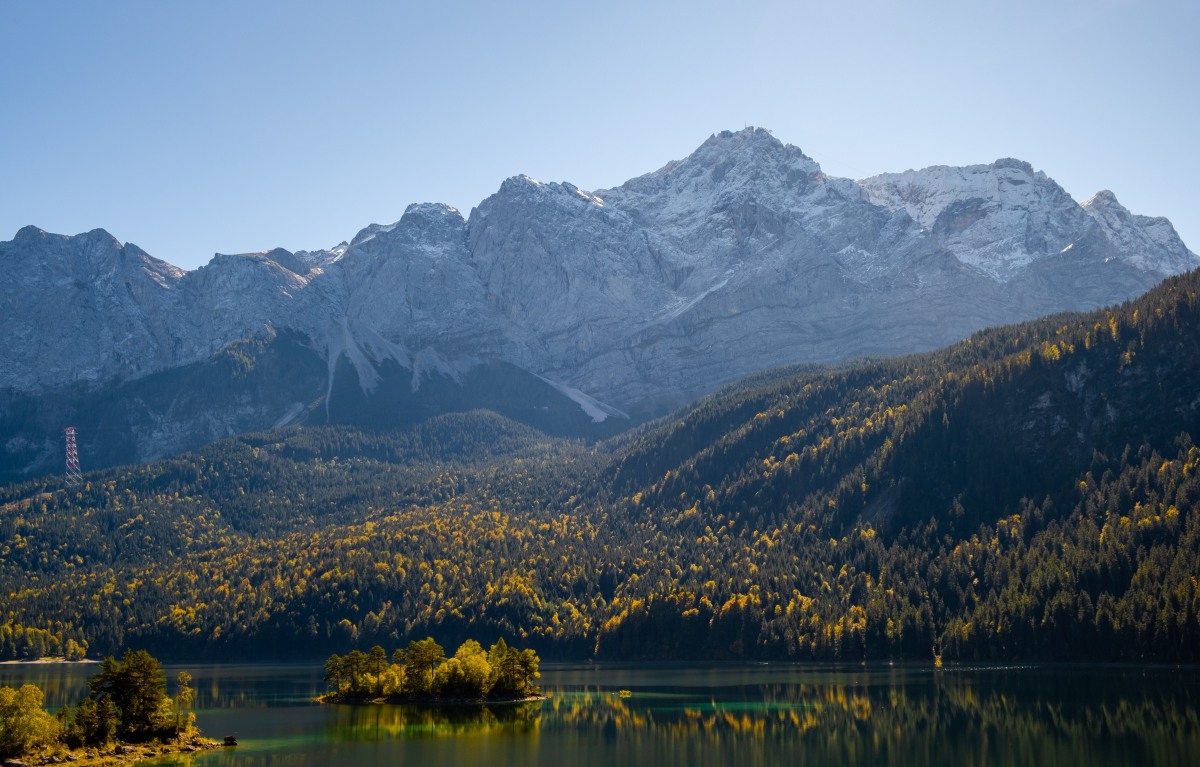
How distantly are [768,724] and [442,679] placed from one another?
5161cm

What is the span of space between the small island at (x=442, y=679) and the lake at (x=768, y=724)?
538 centimetres

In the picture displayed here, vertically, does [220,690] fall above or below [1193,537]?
below

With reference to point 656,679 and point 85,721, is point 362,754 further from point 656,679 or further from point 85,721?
point 656,679

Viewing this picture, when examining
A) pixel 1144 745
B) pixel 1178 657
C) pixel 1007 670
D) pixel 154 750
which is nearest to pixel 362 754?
pixel 154 750

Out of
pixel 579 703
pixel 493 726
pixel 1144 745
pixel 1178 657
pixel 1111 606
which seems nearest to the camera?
pixel 1144 745

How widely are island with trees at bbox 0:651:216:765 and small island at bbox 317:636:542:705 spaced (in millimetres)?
37318

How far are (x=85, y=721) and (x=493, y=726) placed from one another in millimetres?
37763

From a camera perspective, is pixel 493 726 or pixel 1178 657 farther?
pixel 1178 657

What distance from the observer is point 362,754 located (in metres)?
104

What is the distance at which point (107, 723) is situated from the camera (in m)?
110

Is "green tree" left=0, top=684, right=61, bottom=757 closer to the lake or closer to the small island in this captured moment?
the lake

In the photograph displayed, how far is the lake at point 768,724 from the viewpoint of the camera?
98250 mm

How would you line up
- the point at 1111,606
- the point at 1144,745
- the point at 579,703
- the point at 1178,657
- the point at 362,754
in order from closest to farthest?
1. the point at 1144,745
2. the point at 362,754
3. the point at 579,703
4. the point at 1178,657
5. the point at 1111,606

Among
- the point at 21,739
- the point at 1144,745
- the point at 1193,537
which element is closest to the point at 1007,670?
the point at 1193,537
